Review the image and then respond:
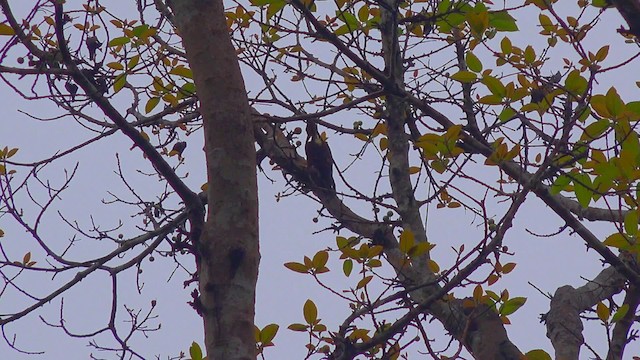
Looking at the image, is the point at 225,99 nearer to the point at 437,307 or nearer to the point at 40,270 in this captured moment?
the point at 40,270

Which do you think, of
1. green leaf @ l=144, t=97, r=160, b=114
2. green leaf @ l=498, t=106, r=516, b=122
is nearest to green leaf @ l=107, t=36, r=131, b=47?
green leaf @ l=144, t=97, r=160, b=114

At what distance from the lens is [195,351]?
10.1 feet

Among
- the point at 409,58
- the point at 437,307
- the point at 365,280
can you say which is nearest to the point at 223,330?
the point at 365,280

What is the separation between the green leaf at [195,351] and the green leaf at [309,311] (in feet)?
1.61

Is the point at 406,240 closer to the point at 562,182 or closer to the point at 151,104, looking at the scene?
the point at 562,182

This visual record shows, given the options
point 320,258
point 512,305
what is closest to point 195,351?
point 320,258

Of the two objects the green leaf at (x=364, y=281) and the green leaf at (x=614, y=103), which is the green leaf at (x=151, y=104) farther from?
the green leaf at (x=614, y=103)

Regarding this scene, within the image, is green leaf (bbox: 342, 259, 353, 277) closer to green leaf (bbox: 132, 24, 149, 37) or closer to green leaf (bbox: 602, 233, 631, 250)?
green leaf (bbox: 602, 233, 631, 250)

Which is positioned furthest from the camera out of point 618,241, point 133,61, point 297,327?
point 133,61

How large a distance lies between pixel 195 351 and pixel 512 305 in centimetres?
148

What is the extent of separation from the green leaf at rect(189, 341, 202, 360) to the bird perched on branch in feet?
5.45

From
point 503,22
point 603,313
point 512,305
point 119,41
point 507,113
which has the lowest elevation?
point 603,313

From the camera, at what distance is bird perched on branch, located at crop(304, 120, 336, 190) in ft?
14.9

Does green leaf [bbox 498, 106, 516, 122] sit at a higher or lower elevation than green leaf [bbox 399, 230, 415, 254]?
higher
